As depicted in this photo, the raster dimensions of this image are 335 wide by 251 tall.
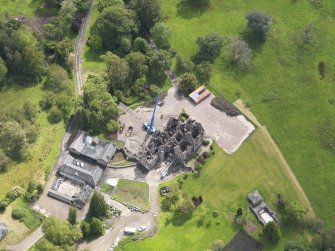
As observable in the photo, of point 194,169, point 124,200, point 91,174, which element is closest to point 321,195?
point 194,169

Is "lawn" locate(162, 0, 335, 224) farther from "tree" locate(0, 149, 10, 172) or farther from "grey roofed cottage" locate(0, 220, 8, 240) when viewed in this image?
"grey roofed cottage" locate(0, 220, 8, 240)

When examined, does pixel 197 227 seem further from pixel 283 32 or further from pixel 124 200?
pixel 283 32

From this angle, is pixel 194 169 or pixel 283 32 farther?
pixel 283 32

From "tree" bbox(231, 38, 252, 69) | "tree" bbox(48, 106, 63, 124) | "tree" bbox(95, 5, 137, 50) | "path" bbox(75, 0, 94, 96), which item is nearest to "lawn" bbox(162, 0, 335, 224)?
"tree" bbox(231, 38, 252, 69)

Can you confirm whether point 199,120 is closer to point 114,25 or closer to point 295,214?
point 295,214

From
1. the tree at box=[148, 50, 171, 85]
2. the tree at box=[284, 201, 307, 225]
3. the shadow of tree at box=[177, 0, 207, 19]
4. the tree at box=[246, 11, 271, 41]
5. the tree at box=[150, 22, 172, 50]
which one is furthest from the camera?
the shadow of tree at box=[177, 0, 207, 19]

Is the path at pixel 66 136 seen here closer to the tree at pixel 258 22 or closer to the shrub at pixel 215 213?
the shrub at pixel 215 213

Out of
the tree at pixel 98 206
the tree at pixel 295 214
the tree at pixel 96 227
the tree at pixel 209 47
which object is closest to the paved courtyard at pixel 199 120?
the tree at pixel 209 47
